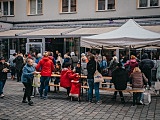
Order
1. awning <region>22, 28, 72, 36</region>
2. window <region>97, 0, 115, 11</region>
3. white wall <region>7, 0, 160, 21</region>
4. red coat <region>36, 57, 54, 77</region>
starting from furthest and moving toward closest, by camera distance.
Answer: window <region>97, 0, 115, 11</region> < white wall <region>7, 0, 160, 21</region> < awning <region>22, 28, 72, 36</region> < red coat <region>36, 57, 54, 77</region>

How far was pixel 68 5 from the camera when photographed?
2411cm

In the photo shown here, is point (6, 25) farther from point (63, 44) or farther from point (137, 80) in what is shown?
point (137, 80)

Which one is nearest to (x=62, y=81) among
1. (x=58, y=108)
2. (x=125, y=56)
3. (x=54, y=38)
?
(x=58, y=108)

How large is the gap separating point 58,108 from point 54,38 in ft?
41.0

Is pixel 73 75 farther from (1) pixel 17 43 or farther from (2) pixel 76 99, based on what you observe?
(1) pixel 17 43

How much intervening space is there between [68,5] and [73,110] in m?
15.9

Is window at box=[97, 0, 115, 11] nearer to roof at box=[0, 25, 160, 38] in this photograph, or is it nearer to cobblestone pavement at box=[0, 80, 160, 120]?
roof at box=[0, 25, 160, 38]

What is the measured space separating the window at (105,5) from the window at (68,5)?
2152 millimetres

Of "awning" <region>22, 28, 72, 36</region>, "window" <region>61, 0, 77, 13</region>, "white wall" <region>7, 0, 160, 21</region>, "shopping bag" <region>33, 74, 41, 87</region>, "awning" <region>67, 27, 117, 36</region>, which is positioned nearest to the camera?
"shopping bag" <region>33, 74, 41, 87</region>

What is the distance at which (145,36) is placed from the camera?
10.7 metres

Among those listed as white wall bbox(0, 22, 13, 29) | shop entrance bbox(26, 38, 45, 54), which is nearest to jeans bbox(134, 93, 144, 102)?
shop entrance bbox(26, 38, 45, 54)

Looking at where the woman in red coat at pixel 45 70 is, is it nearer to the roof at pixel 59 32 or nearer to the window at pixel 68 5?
the roof at pixel 59 32

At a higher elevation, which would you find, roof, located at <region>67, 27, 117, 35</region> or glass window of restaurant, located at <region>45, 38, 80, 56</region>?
roof, located at <region>67, 27, 117, 35</region>

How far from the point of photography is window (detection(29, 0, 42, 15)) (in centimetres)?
2536
